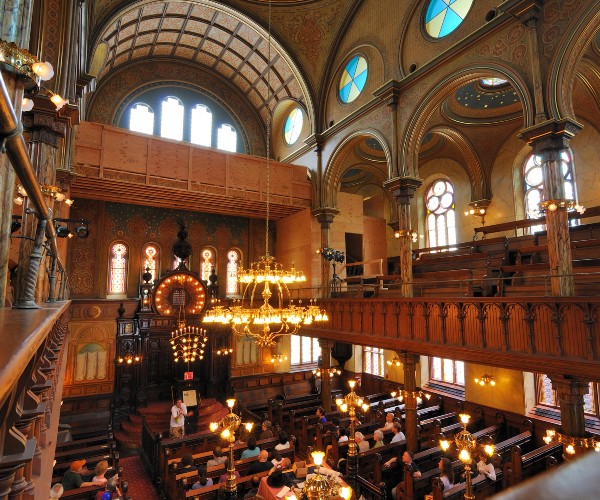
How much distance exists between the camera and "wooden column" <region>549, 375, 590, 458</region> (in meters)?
7.74

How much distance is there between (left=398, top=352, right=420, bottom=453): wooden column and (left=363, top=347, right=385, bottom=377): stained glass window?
8278 mm

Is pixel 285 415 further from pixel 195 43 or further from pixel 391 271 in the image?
pixel 195 43

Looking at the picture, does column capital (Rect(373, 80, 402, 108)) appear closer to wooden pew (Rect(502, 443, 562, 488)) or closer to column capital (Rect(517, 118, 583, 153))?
column capital (Rect(517, 118, 583, 153))

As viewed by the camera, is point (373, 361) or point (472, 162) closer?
point (472, 162)

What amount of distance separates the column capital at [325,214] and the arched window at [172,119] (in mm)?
8022

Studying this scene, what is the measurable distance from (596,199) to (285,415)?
13621 millimetres

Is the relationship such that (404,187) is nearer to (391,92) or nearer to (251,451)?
(391,92)

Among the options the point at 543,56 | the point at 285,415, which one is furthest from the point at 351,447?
the point at 543,56

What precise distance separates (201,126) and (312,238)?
8.55 m

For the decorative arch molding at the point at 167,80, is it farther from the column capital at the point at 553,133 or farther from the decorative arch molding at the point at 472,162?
the column capital at the point at 553,133

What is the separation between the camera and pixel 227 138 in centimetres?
2053

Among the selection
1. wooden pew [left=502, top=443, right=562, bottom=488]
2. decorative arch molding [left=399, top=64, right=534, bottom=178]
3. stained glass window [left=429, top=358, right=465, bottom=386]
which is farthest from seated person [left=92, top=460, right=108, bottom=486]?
stained glass window [left=429, top=358, right=465, bottom=386]

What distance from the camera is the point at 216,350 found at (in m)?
17.3

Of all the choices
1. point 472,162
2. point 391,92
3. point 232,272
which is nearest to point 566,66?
point 391,92
